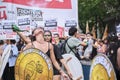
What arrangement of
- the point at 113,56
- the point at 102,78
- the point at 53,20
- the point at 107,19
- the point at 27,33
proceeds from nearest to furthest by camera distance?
the point at 102,78 → the point at 113,56 → the point at 27,33 → the point at 53,20 → the point at 107,19

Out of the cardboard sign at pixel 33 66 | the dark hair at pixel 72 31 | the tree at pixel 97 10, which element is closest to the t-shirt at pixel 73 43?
the dark hair at pixel 72 31

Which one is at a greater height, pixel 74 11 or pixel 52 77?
pixel 74 11

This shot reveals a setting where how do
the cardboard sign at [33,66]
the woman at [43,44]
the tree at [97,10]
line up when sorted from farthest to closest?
the tree at [97,10] < the woman at [43,44] < the cardboard sign at [33,66]

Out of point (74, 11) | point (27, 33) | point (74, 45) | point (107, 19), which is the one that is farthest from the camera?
point (107, 19)

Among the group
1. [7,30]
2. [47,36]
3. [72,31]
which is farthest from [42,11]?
[47,36]

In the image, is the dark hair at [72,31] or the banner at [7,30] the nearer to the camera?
the dark hair at [72,31]

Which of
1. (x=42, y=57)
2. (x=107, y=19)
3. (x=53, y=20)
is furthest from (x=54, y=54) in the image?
(x=107, y=19)

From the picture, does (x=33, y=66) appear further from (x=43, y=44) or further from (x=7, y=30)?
(x=7, y=30)

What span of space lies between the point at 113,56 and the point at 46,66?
1249 mm

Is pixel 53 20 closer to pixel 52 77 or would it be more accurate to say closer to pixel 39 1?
pixel 39 1

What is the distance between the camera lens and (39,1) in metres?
15.5

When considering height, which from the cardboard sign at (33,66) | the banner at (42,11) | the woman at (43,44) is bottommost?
the cardboard sign at (33,66)

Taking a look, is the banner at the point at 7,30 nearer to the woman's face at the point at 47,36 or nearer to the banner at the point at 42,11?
the banner at the point at 42,11

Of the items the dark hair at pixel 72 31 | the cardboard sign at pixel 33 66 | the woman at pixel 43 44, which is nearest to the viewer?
the cardboard sign at pixel 33 66
